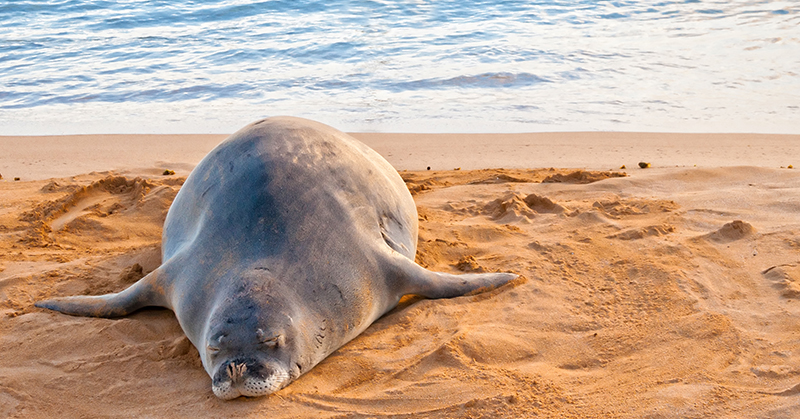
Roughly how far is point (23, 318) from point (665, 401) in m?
3.27

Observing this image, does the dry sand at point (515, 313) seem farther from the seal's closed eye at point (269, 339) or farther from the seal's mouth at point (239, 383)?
the seal's closed eye at point (269, 339)

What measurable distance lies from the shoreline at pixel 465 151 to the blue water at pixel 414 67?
41cm

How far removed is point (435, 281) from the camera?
147 inches

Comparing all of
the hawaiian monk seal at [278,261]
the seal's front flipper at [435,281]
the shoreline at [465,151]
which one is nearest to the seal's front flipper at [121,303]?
the hawaiian monk seal at [278,261]

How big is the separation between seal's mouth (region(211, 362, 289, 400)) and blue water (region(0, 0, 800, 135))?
5780 mm

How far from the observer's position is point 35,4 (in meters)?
18.5

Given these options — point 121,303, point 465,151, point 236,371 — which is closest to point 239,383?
point 236,371

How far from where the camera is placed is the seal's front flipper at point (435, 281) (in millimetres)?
3635

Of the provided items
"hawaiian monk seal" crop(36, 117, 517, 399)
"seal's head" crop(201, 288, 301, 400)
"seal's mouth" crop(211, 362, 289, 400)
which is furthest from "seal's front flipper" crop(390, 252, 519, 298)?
"seal's mouth" crop(211, 362, 289, 400)

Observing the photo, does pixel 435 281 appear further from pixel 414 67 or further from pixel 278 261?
pixel 414 67

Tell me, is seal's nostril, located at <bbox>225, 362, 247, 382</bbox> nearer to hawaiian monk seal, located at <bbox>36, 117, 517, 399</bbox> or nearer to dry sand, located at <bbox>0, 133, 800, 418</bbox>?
hawaiian monk seal, located at <bbox>36, 117, 517, 399</bbox>

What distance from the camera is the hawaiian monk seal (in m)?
2.87

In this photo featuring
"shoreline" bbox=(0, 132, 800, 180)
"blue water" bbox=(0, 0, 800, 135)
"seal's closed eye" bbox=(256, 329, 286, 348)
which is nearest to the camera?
"seal's closed eye" bbox=(256, 329, 286, 348)

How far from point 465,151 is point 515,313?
13.5 feet
